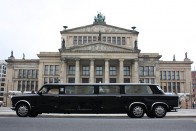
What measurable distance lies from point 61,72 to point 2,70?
79.5m

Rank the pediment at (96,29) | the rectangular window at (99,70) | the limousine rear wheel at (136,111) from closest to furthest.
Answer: the limousine rear wheel at (136,111)
the rectangular window at (99,70)
the pediment at (96,29)

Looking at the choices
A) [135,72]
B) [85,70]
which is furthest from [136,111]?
[85,70]

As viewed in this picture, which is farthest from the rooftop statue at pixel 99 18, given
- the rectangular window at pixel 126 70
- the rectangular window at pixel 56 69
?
the rectangular window at pixel 56 69

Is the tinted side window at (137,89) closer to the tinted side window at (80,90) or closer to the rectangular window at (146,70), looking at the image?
the tinted side window at (80,90)

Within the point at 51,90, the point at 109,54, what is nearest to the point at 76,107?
the point at 51,90

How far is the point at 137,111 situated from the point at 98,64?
4677 cm

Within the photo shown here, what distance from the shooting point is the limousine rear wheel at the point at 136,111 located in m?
14.7

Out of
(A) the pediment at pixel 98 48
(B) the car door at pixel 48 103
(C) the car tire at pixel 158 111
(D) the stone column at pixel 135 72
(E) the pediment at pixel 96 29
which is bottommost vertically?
(C) the car tire at pixel 158 111

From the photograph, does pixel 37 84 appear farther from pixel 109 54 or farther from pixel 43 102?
pixel 43 102

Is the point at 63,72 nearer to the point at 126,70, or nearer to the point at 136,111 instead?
the point at 126,70

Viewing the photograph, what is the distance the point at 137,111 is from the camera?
14.8 m

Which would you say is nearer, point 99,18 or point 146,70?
point 146,70

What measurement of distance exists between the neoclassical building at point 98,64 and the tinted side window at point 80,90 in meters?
41.0

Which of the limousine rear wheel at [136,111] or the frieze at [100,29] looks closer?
the limousine rear wheel at [136,111]
